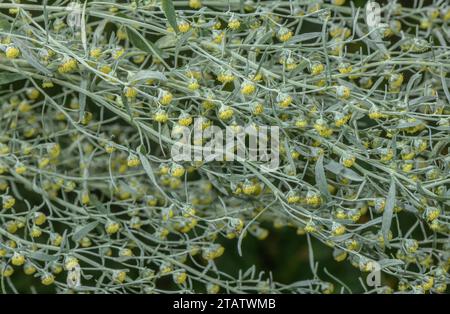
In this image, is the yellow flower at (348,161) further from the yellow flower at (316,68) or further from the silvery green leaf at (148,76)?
Result: the silvery green leaf at (148,76)

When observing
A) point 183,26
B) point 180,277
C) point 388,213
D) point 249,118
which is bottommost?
point 180,277

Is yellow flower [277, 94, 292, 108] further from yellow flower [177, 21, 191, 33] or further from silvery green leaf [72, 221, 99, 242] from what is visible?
silvery green leaf [72, 221, 99, 242]

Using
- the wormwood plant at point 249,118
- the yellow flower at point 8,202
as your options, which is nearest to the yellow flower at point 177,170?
the wormwood plant at point 249,118

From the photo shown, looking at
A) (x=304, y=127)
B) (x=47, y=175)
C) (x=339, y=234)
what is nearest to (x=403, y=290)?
(x=339, y=234)

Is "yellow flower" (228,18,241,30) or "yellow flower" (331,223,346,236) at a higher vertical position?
"yellow flower" (228,18,241,30)

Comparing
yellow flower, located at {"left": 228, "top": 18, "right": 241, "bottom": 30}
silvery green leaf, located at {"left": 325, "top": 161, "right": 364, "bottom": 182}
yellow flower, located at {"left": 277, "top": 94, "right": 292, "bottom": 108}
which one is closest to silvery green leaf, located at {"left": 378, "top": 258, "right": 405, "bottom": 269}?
silvery green leaf, located at {"left": 325, "top": 161, "right": 364, "bottom": 182}

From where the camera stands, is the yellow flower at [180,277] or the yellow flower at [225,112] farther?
the yellow flower at [180,277]

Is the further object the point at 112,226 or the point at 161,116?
the point at 112,226

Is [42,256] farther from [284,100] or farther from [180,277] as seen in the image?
[284,100]

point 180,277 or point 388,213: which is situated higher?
point 388,213

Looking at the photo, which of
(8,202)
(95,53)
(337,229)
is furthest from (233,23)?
(8,202)

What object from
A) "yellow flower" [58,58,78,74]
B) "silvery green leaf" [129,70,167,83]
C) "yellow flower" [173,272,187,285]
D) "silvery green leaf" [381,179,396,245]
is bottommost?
"yellow flower" [173,272,187,285]
